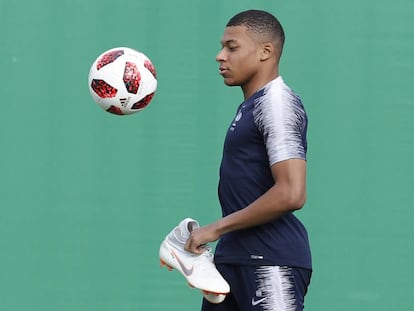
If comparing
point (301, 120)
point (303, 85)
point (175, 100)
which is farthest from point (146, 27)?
point (301, 120)

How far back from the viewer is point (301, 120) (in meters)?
3.77

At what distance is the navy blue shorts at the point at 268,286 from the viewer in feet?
12.4

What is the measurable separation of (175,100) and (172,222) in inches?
21.3

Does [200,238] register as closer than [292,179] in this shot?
No

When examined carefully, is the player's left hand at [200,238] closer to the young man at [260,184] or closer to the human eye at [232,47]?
the young man at [260,184]

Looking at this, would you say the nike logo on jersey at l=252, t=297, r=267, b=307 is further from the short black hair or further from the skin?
the short black hair

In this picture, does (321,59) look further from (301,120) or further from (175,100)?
(301,120)

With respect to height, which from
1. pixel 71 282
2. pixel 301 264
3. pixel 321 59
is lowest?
pixel 71 282

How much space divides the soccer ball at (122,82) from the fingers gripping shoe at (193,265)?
20.6 inches

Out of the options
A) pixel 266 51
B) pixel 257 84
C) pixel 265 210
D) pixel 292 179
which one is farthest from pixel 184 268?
pixel 266 51

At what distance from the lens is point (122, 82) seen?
13.7ft

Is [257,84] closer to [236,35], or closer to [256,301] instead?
[236,35]

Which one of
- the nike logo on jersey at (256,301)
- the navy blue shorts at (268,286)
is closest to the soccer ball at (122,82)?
the navy blue shorts at (268,286)

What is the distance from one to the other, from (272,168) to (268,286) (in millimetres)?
403
